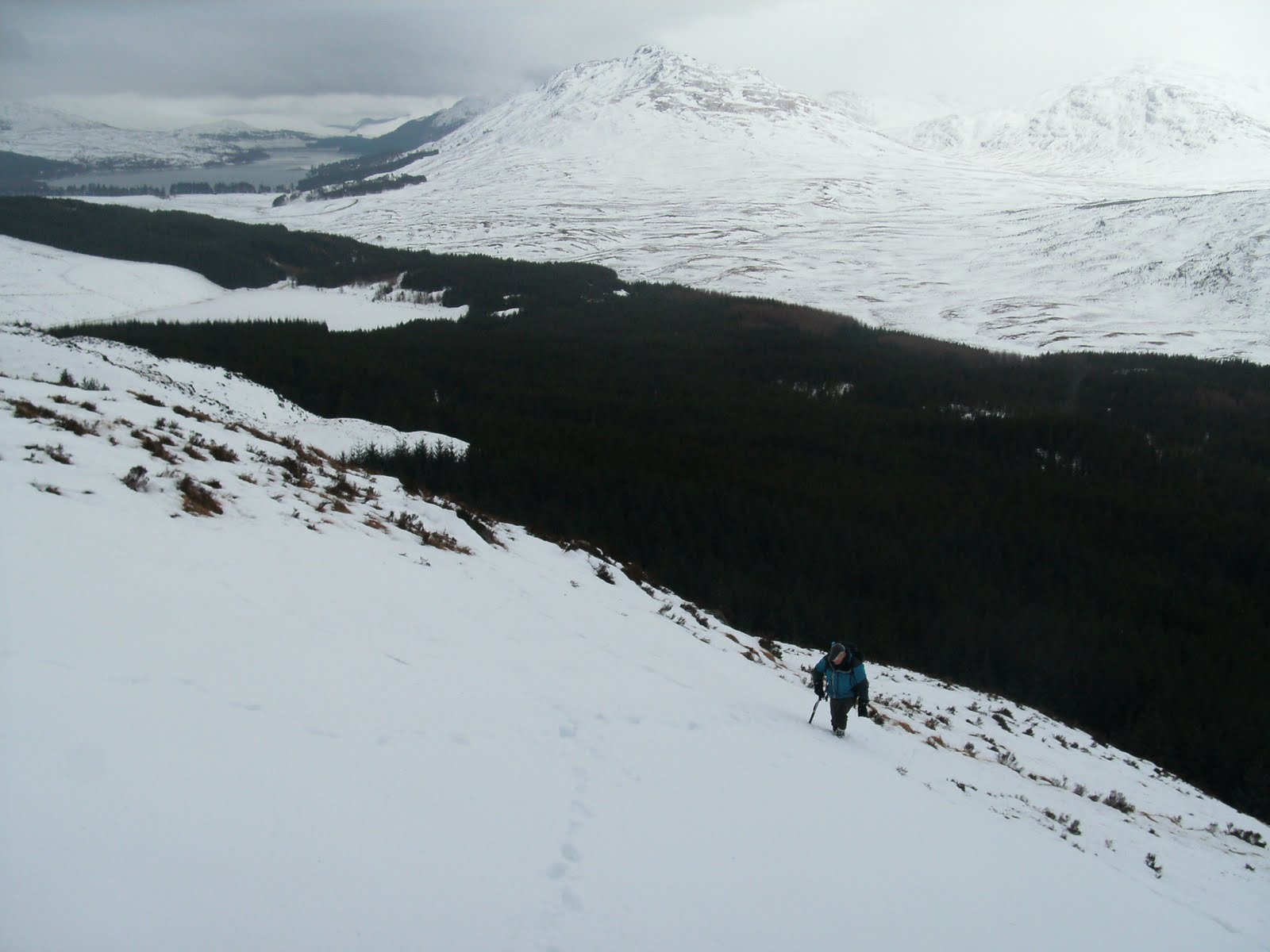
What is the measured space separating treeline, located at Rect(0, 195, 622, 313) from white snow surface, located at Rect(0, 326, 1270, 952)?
71014mm

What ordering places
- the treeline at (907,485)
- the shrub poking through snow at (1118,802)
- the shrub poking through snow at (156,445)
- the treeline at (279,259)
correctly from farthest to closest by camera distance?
the treeline at (279,259), the treeline at (907,485), the shrub poking through snow at (1118,802), the shrub poking through snow at (156,445)

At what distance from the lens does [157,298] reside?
75.8m

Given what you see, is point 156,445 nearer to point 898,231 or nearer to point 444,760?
point 444,760

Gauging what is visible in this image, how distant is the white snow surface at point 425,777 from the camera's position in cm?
364

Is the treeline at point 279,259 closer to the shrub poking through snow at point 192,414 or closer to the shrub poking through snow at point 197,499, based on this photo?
the shrub poking through snow at point 192,414

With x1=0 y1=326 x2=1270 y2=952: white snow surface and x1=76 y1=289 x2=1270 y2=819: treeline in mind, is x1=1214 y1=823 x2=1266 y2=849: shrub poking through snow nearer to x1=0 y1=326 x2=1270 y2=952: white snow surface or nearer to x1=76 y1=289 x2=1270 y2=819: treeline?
x1=0 y1=326 x2=1270 y2=952: white snow surface

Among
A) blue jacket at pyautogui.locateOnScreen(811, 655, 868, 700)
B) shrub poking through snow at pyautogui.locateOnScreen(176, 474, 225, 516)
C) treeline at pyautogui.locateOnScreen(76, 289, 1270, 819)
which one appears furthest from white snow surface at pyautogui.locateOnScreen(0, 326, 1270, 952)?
treeline at pyautogui.locateOnScreen(76, 289, 1270, 819)

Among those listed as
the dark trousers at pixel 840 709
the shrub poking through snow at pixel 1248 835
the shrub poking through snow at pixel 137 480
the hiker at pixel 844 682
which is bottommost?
the shrub poking through snow at pixel 1248 835

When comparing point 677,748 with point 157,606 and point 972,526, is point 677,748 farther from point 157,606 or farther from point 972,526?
point 972,526

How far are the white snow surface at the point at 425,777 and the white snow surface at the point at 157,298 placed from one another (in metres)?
64.5

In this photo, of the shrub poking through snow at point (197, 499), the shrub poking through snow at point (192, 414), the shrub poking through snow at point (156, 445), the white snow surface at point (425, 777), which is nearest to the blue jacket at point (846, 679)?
the white snow surface at point (425, 777)

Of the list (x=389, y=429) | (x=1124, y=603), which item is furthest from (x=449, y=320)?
(x=1124, y=603)

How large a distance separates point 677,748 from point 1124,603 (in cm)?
2359

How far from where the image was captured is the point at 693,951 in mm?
4355
